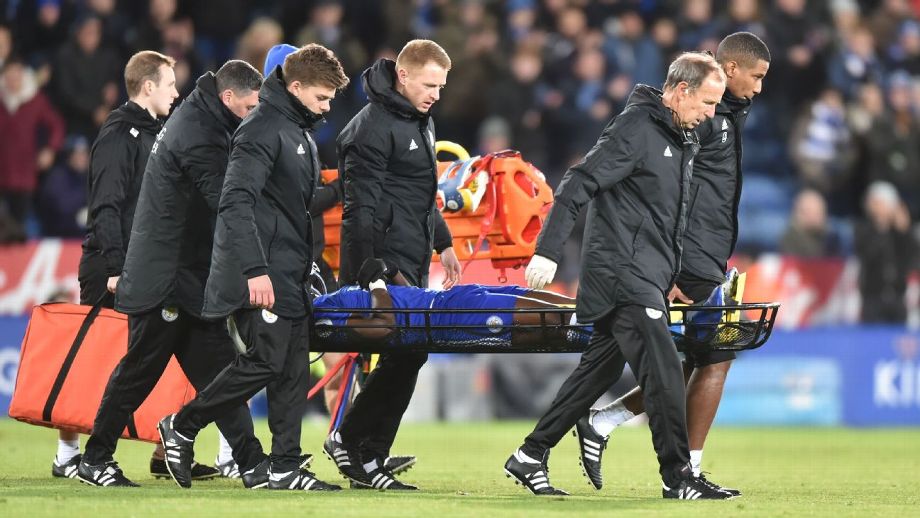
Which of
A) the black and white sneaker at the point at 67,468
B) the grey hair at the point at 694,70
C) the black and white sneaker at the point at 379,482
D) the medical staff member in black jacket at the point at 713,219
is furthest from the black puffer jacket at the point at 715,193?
the black and white sneaker at the point at 67,468

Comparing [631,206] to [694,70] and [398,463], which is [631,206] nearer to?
[694,70]

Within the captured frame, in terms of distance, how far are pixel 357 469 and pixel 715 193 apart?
2.26m

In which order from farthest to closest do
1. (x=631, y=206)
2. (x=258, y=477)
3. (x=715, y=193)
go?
(x=715, y=193), (x=258, y=477), (x=631, y=206)

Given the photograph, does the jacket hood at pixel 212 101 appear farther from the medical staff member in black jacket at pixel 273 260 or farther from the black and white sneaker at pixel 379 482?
the black and white sneaker at pixel 379 482

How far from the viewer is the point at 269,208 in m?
7.36

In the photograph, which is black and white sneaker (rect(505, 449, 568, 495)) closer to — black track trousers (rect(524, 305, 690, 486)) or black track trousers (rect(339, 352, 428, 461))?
black track trousers (rect(524, 305, 690, 486))

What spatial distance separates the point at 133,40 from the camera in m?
15.7

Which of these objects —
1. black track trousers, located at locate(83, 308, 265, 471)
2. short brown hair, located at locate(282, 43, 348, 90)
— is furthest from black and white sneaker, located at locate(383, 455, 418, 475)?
short brown hair, located at locate(282, 43, 348, 90)

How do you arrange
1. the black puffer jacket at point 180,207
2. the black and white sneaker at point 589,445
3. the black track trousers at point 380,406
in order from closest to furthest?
1. the black puffer jacket at point 180,207
2. the black and white sneaker at point 589,445
3. the black track trousers at point 380,406

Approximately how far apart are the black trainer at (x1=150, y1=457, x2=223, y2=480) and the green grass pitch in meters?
0.08

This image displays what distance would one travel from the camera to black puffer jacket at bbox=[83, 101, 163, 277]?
830cm

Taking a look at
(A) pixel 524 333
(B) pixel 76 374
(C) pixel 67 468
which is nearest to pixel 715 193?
(A) pixel 524 333

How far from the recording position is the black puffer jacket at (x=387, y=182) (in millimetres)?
7938

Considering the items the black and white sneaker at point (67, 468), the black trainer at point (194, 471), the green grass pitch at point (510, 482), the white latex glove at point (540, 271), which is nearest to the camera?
the green grass pitch at point (510, 482)
